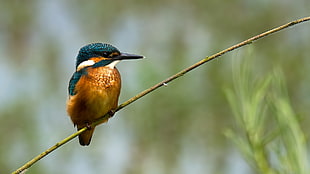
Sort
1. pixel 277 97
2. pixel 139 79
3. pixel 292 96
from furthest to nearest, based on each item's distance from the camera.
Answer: pixel 292 96 < pixel 139 79 < pixel 277 97

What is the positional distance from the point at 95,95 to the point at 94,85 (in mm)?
39

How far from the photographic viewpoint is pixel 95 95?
1.70 metres

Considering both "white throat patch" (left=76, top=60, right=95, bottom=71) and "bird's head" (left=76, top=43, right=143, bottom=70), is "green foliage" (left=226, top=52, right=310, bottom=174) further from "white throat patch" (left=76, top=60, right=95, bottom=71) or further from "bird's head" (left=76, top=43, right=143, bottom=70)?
"white throat patch" (left=76, top=60, right=95, bottom=71)

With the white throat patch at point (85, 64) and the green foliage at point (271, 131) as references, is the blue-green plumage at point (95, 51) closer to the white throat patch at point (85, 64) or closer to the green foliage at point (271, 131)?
the white throat patch at point (85, 64)

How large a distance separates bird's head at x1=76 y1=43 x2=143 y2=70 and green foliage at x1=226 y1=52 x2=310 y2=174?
Result: 0.74m

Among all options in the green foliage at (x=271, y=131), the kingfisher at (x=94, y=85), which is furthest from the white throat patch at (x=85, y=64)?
the green foliage at (x=271, y=131)

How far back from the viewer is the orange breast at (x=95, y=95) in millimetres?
1676

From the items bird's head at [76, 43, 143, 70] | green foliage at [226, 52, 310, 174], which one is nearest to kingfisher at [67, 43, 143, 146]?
bird's head at [76, 43, 143, 70]

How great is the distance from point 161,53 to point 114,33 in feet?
2.04

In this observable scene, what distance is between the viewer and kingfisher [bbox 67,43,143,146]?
1.67 metres

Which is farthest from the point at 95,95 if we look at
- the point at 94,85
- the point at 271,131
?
the point at 271,131

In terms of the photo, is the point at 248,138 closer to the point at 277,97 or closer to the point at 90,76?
the point at 277,97

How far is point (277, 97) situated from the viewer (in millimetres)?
938

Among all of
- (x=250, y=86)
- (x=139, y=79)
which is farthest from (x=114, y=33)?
(x=250, y=86)
